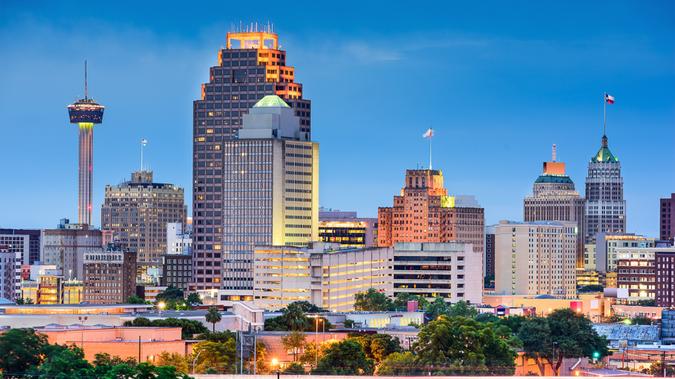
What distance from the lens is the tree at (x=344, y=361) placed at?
18125 cm

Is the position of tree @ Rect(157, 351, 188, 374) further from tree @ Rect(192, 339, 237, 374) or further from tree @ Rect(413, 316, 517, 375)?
tree @ Rect(413, 316, 517, 375)

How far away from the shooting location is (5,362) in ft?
546

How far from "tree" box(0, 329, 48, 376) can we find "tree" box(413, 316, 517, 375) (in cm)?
3739

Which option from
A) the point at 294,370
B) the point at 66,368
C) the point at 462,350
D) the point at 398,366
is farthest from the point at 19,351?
the point at 462,350

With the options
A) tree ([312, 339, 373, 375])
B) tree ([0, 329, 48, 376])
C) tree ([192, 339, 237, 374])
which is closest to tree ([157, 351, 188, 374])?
tree ([192, 339, 237, 374])

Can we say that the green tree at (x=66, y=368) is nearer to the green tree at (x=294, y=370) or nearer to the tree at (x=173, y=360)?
the tree at (x=173, y=360)

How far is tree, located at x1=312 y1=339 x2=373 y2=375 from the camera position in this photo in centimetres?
18125

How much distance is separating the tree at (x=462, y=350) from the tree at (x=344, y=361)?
544 cm

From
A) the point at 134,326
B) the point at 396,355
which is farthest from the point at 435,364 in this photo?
the point at 134,326

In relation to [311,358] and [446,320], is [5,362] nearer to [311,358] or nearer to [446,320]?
[311,358]

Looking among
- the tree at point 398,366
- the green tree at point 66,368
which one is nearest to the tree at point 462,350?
the tree at point 398,366

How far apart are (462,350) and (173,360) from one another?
2969cm

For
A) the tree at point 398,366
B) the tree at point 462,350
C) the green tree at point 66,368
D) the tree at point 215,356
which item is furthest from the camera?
the tree at point 462,350

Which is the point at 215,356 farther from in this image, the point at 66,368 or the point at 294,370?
the point at 66,368
